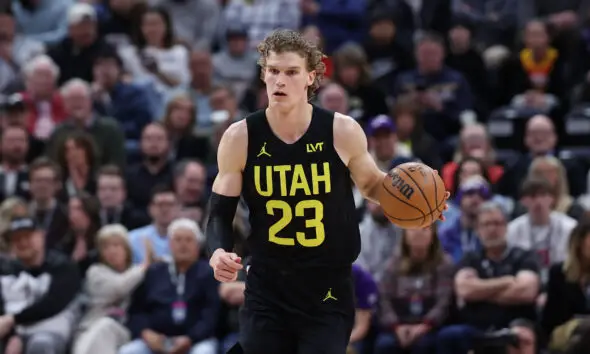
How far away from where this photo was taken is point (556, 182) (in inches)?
407

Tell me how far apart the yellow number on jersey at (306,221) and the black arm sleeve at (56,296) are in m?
4.10

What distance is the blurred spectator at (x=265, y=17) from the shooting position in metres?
14.0

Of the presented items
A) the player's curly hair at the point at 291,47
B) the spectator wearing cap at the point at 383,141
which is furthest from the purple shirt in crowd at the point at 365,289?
the player's curly hair at the point at 291,47

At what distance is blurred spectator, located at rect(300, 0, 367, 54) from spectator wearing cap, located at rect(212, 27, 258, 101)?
3.16 ft

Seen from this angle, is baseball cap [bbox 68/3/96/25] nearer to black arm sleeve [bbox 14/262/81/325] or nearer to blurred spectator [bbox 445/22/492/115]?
blurred spectator [bbox 445/22/492/115]

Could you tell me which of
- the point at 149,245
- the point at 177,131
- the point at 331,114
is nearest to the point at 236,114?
the point at 177,131

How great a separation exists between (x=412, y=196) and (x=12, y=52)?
8.38m

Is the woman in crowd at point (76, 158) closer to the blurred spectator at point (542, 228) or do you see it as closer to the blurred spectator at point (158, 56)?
the blurred spectator at point (158, 56)

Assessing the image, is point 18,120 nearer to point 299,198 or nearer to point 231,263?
point 299,198

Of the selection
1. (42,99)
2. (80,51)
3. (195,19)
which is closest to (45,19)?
(80,51)

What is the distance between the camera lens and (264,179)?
576 cm

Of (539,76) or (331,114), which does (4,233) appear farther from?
(539,76)

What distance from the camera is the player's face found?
570cm

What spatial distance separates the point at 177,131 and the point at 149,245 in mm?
2029
